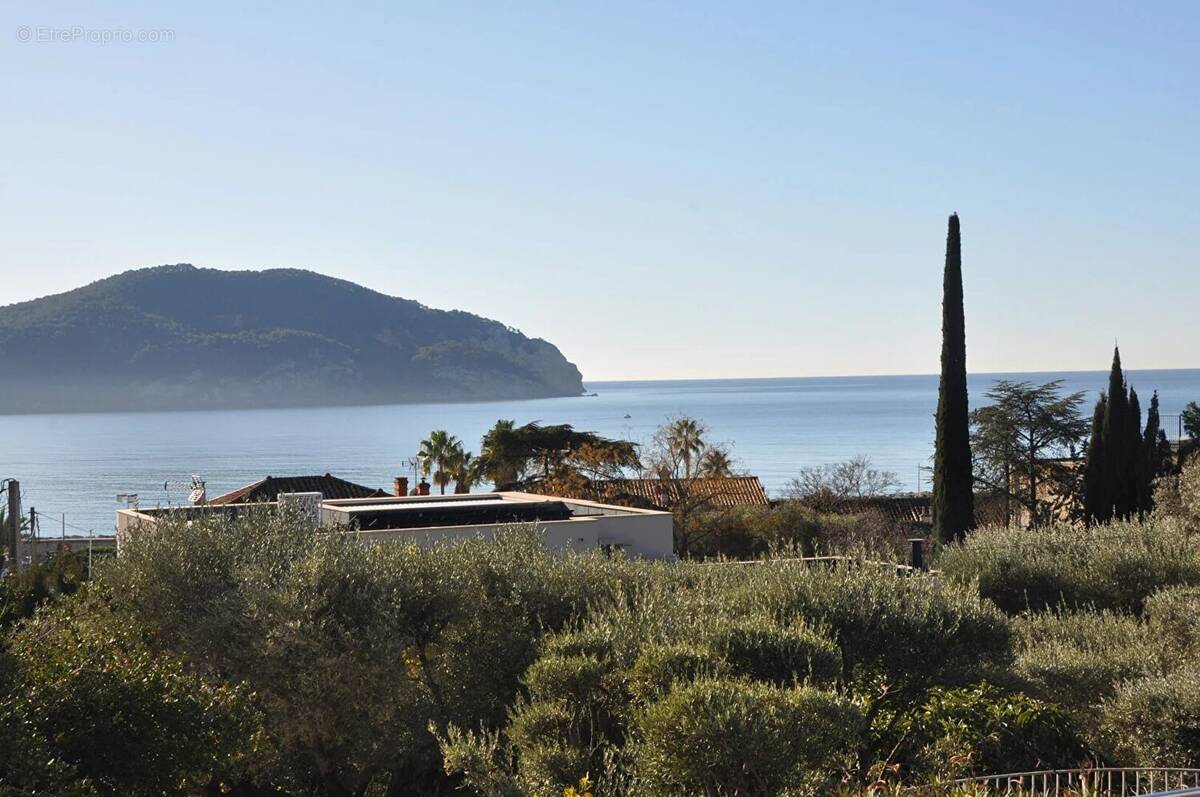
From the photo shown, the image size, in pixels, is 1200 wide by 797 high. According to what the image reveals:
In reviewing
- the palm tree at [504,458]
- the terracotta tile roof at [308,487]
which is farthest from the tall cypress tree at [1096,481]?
the terracotta tile roof at [308,487]

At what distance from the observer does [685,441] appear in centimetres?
4338

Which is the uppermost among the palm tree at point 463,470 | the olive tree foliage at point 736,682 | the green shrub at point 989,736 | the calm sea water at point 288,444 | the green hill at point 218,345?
the green hill at point 218,345

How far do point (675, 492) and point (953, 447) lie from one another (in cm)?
1549

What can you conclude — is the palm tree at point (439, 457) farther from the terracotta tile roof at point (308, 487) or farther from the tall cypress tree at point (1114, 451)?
the tall cypress tree at point (1114, 451)

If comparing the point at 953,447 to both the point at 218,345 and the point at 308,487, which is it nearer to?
the point at 308,487

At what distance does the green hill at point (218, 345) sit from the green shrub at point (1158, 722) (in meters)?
158

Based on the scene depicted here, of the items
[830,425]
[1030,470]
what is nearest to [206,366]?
[830,425]

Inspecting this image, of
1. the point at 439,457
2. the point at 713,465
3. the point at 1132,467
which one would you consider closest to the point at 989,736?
the point at 1132,467

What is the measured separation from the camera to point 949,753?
8.16m

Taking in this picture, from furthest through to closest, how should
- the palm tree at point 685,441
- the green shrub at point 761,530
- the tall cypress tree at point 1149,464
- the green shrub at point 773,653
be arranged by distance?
the palm tree at point 685,441 < the green shrub at point 761,530 < the tall cypress tree at point 1149,464 < the green shrub at point 773,653

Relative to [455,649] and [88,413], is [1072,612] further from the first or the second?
[88,413]

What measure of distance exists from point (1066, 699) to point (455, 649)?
18.2 ft

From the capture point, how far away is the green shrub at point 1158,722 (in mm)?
9016

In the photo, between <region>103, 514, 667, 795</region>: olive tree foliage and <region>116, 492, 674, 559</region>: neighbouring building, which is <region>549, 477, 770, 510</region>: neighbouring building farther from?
<region>103, 514, 667, 795</region>: olive tree foliage
